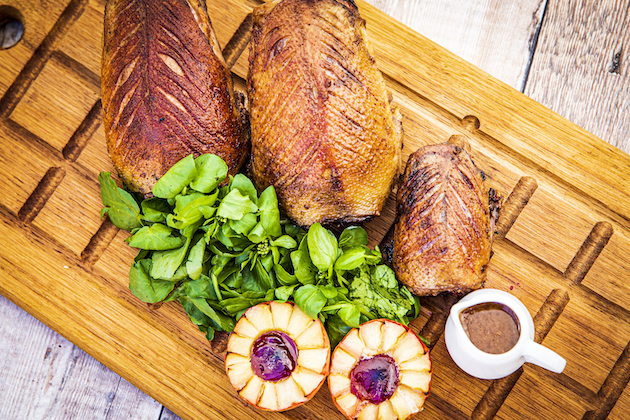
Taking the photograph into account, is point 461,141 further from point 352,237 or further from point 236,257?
point 236,257

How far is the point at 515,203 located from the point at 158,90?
1689 millimetres

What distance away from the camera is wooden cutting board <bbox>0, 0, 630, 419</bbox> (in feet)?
6.30

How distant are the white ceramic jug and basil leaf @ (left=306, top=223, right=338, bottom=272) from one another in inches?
20.7

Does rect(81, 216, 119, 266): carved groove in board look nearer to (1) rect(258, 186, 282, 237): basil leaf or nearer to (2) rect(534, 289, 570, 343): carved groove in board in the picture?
(1) rect(258, 186, 282, 237): basil leaf

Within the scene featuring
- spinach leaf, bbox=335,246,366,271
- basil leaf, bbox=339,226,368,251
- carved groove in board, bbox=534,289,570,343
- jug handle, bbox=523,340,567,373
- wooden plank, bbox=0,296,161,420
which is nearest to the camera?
jug handle, bbox=523,340,567,373

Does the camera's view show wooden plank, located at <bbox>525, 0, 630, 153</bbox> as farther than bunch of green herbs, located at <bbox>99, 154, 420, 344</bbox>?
Yes

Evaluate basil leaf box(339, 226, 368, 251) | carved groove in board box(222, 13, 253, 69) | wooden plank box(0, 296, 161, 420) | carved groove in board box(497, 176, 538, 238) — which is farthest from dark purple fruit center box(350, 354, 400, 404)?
carved groove in board box(222, 13, 253, 69)

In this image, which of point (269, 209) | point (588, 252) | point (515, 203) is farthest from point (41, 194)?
point (588, 252)

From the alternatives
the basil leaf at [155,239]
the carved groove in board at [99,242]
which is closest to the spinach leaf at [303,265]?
the basil leaf at [155,239]

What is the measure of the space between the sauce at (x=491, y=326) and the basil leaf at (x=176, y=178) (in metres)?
1.23

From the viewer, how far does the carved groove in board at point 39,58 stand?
6.96ft

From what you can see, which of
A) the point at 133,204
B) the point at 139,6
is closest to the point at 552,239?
the point at 133,204

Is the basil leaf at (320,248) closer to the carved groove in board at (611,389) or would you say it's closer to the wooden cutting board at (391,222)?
the wooden cutting board at (391,222)

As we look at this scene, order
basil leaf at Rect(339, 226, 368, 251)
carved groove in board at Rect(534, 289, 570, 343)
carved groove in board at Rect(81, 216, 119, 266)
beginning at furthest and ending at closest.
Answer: carved groove in board at Rect(81, 216, 119, 266)
carved groove in board at Rect(534, 289, 570, 343)
basil leaf at Rect(339, 226, 368, 251)
